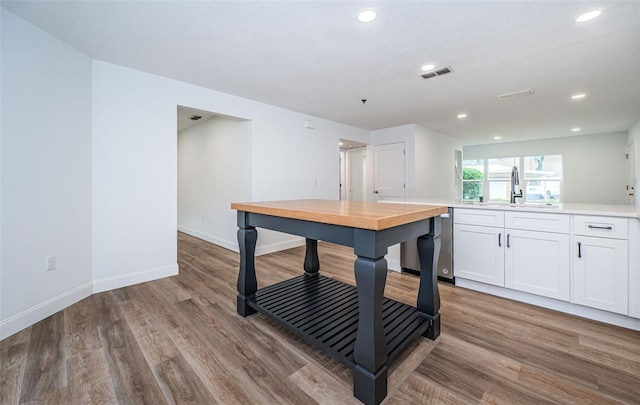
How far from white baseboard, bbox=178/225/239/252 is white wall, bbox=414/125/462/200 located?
3.77 m

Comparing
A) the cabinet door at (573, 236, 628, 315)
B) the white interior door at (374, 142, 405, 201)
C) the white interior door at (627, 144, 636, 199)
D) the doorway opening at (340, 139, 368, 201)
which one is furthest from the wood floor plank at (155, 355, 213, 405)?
the white interior door at (627, 144, 636, 199)

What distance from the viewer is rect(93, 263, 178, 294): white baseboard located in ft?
8.68

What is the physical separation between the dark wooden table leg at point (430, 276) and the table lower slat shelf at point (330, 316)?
0.07 m

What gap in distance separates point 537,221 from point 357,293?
171 centimetres

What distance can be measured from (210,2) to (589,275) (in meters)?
3.39

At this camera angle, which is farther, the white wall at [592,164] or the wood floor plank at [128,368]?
the white wall at [592,164]

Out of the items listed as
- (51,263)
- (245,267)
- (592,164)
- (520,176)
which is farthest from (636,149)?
(51,263)

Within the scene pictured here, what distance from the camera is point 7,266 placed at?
1.89m

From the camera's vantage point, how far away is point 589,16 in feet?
6.46

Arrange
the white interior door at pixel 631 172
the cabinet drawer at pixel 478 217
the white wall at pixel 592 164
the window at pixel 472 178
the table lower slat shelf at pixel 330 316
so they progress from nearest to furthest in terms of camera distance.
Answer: the table lower slat shelf at pixel 330 316 → the cabinet drawer at pixel 478 217 → the white interior door at pixel 631 172 → the white wall at pixel 592 164 → the window at pixel 472 178

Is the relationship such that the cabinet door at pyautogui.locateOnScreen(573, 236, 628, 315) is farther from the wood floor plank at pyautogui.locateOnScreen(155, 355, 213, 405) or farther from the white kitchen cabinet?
the wood floor plank at pyautogui.locateOnScreen(155, 355, 213, 405)

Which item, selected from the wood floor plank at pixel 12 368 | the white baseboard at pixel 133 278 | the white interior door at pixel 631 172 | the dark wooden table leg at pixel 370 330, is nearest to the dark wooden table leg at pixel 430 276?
the dark wooden table leg at pixel 370 330

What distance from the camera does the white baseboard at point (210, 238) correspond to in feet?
13.9

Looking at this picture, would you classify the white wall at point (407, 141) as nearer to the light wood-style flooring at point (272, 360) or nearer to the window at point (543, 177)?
the light wood-style flooring at point (272, 360)
